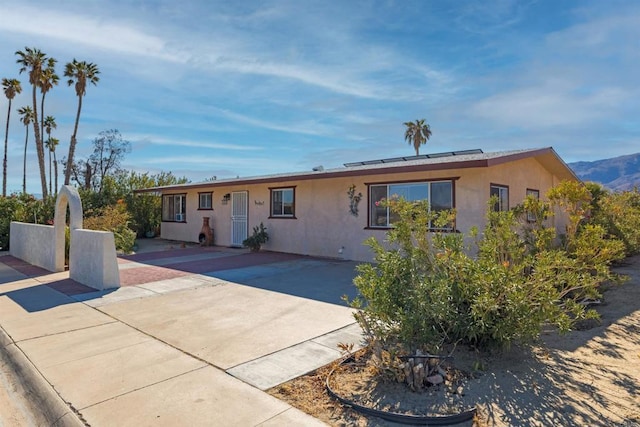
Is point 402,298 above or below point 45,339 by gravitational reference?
above

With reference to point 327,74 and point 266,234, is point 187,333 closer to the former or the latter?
point 266,234

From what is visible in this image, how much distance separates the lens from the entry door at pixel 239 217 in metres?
15.8

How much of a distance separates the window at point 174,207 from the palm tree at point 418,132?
2264 cm

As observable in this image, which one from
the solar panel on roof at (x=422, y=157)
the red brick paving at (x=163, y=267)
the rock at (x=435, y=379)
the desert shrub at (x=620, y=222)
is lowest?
the rock at (x=435, y=379)

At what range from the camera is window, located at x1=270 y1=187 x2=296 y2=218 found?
46.3 feet

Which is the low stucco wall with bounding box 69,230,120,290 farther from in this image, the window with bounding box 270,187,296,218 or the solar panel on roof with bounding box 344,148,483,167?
the solar panel on roof with bounding box 344,148,483,167

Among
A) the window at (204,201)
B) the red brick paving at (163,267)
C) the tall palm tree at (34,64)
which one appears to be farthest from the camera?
the tall palm tree at (34,64)

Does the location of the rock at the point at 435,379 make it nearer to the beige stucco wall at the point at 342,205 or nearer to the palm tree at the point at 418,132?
the beige stucco wall at the point at 342,205

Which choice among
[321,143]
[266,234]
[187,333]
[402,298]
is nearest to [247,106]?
[266,234]

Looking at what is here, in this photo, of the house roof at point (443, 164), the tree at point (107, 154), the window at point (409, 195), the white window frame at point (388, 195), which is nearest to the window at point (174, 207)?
the house roof at point (443, 164)

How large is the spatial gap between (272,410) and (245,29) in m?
9.99

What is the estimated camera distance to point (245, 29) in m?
10.5

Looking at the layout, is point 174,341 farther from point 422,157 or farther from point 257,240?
point 422,157

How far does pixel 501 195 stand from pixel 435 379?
330 inches
